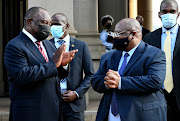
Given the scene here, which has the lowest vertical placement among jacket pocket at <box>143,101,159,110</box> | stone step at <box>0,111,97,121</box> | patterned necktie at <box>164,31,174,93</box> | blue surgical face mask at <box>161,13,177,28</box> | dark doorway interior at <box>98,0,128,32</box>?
stone step at <box>0,111,97,121</box>

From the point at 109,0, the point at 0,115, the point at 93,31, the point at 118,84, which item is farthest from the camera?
the point at 109,0

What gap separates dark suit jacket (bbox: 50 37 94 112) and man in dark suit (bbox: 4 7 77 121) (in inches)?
42.4

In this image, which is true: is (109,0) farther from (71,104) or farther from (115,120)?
(115,120)

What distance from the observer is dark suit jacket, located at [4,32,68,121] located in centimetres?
435

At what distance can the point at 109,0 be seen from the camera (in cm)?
1421

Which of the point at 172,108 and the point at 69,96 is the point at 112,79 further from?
the point at 172,108

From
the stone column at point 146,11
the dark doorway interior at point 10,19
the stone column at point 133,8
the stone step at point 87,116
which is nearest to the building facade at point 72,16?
the dark doorway interior at point 10,19

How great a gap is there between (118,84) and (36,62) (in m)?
0.96

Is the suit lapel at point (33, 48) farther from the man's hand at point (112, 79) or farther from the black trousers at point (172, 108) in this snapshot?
the black trousers at point (172, 108)

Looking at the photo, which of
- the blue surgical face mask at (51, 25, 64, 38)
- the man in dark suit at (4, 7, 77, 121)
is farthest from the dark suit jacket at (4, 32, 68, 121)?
the blue surgical face mask at (51, 25, 64, 38)

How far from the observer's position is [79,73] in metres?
5.89

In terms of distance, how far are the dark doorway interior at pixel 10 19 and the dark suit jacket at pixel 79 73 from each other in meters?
5.69

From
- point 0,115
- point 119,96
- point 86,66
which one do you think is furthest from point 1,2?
point 119,96

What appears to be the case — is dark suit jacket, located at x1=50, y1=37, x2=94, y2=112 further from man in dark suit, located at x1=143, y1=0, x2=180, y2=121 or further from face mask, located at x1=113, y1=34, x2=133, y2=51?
face mask, located at x1=113, y1=34, x2=133, y2=51
